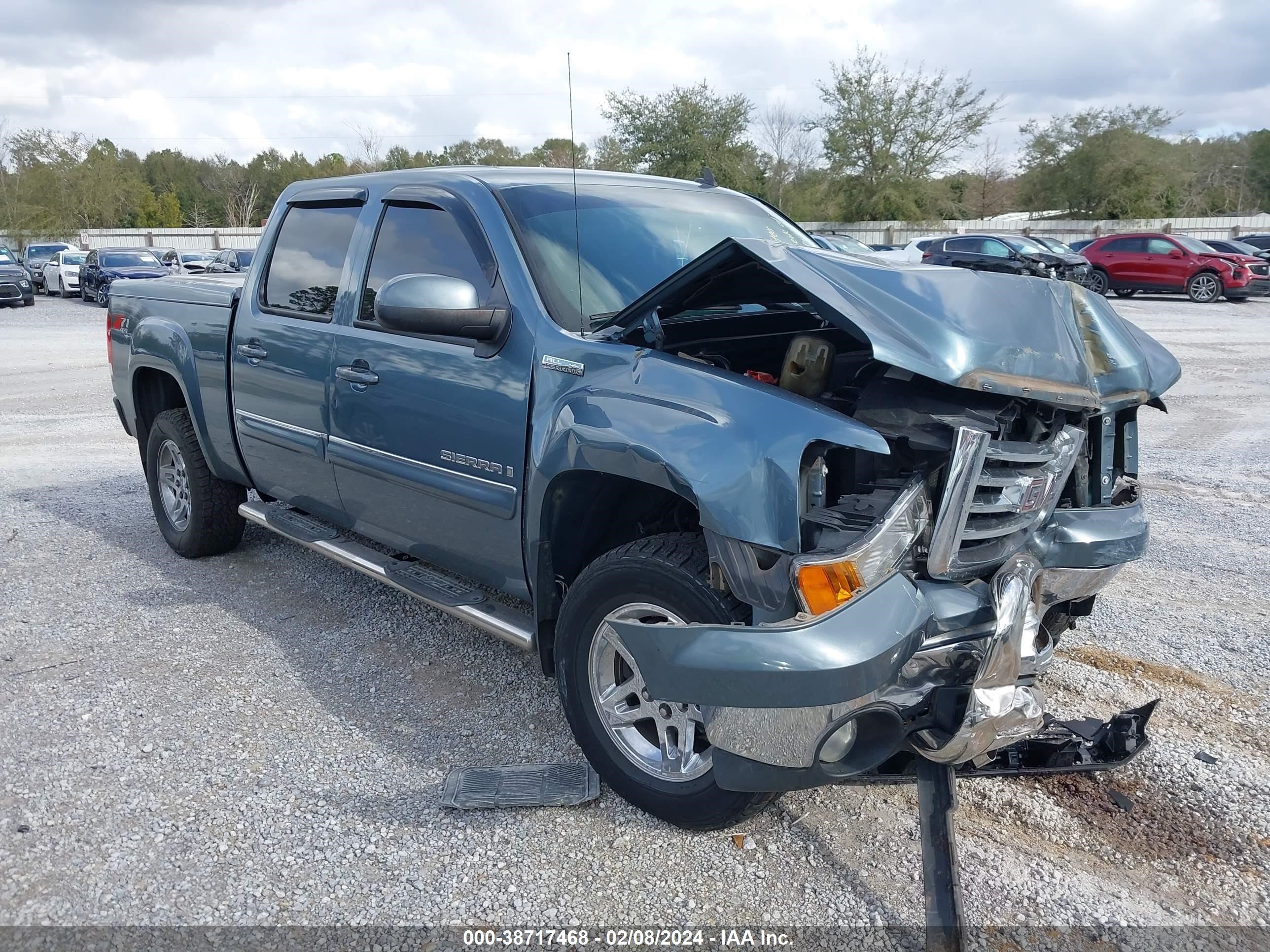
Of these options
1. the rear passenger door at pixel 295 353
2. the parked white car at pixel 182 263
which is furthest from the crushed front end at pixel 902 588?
the parked white car at pixel 182 263

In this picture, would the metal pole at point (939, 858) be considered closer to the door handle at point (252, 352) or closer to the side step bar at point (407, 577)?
the side step bar at point (407, 577)

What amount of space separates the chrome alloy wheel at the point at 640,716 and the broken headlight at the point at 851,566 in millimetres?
519

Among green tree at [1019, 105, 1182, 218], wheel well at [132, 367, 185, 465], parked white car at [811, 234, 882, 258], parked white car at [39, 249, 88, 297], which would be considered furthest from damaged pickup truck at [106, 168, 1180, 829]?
green tree at [1019, 105, 1182, 218]

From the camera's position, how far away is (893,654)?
241 centimetres

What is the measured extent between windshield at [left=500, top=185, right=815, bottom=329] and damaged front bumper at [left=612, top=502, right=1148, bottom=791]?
4.31 feet

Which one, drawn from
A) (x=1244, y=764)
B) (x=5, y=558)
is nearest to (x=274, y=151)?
(x=5, y=558)

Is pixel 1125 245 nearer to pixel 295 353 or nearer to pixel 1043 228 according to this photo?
pixel 1043 228

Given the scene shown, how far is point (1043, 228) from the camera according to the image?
1660 inches

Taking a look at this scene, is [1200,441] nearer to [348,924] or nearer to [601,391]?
[601,391]

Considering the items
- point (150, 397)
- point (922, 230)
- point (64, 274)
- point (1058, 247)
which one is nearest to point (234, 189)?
point (64, 274)

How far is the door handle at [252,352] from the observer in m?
4.55

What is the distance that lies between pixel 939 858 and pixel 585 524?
4.72 ft

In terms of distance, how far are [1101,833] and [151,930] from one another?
272 cm

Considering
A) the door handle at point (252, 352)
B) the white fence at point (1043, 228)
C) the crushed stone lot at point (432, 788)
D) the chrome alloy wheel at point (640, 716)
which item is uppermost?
the white fence at point (1043, 228)
